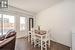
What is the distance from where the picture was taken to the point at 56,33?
516 centimetres

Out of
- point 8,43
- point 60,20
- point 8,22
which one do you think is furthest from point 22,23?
point 8,43

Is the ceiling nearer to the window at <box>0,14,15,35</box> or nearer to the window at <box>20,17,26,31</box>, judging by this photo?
the window at <box>0,14,15,35</box>

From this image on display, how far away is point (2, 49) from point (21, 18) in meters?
4.60

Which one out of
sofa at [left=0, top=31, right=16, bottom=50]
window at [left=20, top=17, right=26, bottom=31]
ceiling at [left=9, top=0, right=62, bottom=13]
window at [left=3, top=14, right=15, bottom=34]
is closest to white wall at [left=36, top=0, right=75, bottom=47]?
ceiling at [left=9, top=0, right=62, bottom=13]

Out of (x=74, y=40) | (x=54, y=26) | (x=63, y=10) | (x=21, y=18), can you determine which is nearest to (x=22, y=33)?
(x=21, y=18)

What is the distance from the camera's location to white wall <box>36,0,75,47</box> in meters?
4.27

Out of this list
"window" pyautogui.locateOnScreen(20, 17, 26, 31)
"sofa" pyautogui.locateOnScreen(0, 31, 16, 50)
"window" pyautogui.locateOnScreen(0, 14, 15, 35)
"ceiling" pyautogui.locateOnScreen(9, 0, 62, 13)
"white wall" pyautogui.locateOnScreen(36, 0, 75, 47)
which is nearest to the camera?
"sofa" pyautogui.locateOnScreen(0, 31, 16, 50)

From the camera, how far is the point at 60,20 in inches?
190

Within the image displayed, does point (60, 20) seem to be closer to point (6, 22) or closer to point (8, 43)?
point (8, 43)

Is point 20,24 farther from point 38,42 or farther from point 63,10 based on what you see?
point 63,10

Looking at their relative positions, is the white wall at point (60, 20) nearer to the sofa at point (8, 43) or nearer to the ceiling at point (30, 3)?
the ceiling at point (30, 3)

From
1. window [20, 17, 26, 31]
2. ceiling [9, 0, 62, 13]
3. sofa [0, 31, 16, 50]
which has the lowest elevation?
sofa [0, 31, 16, 50]

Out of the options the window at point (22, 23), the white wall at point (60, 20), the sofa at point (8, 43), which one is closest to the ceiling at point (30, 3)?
the white wall at point (60, 20)

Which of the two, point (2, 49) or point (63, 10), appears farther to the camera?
point (63, 10)
